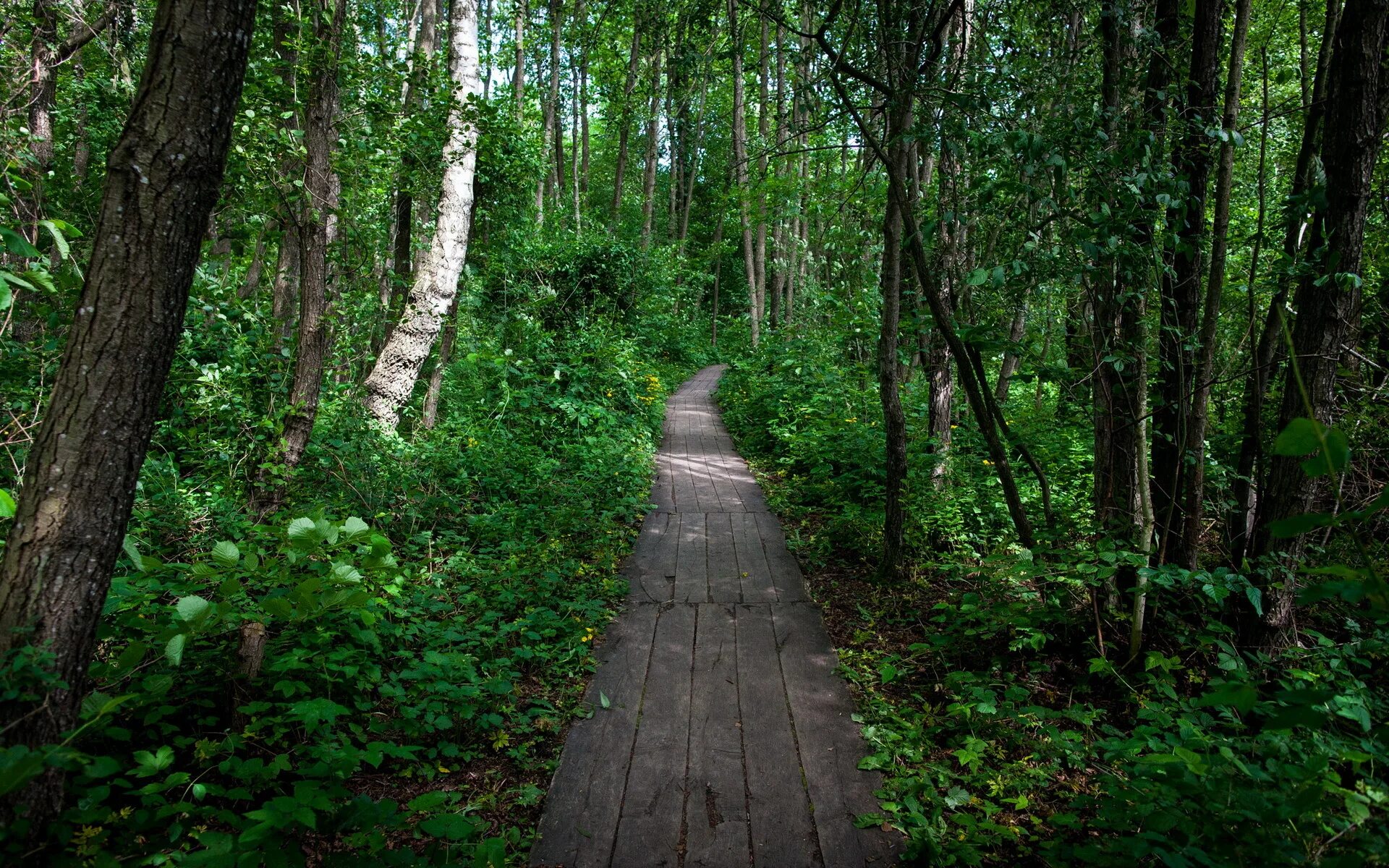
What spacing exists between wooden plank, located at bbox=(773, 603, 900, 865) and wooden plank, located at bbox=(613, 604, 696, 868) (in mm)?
549

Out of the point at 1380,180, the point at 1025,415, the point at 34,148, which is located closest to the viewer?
the point at 1380,180

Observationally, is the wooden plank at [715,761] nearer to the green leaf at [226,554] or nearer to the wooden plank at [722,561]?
the wooden plank at [722,561]

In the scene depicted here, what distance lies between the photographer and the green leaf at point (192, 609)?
2.15 meters

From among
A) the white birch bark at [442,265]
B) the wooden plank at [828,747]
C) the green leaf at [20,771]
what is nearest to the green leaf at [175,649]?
the green leaf at [20,771]

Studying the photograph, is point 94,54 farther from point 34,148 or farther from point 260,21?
point 260,21

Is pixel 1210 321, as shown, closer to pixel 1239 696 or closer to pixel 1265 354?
pixel 1265 354

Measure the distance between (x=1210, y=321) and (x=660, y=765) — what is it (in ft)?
11.4

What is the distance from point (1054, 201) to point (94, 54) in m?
8.21

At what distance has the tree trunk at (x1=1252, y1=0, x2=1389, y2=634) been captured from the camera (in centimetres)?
294

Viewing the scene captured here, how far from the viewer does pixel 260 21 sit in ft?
14.8

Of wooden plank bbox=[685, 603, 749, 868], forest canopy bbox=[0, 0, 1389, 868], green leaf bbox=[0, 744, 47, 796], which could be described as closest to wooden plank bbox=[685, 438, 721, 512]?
forest canopy bbox=[0, 0, 1389, 868]

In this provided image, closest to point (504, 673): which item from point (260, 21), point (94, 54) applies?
point (260, 21)

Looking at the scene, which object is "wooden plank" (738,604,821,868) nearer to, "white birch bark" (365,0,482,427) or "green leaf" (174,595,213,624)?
"green leaf" (174,595,213,624)

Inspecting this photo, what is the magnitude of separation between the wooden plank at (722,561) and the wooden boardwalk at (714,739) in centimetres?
2
